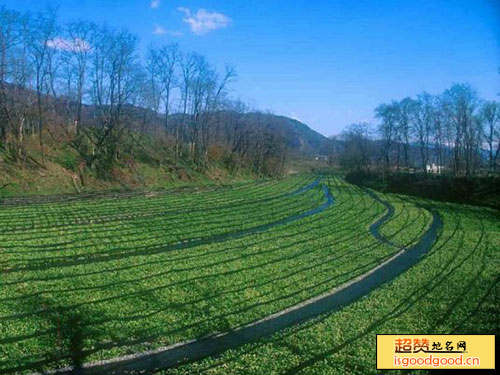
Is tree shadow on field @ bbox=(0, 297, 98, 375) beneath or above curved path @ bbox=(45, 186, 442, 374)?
above

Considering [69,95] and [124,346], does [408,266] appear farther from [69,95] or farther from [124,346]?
[69,95]

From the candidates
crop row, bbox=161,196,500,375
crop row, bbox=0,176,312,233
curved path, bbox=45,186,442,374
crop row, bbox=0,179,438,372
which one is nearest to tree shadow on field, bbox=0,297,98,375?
crop row, bbox=0,179,438,372

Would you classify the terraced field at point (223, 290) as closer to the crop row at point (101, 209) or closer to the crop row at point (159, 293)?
the crop row at point (159, 293)

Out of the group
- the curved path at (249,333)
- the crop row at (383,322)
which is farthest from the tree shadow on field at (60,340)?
the crop row at (383,322)

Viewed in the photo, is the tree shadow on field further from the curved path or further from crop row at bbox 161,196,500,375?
crop row at bbox 161,196,500,375

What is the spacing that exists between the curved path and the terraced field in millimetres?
54

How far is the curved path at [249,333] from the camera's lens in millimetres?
9156

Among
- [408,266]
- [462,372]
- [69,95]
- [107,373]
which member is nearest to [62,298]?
[107,373]

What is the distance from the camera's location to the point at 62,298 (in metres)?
12.6

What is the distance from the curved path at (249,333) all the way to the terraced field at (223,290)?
0.18 feet

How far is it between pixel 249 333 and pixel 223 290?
10.5ft

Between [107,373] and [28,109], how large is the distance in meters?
44.0

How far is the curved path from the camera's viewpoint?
9.16 metres

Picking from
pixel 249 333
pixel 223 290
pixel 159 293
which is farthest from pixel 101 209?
pixel 249 333
